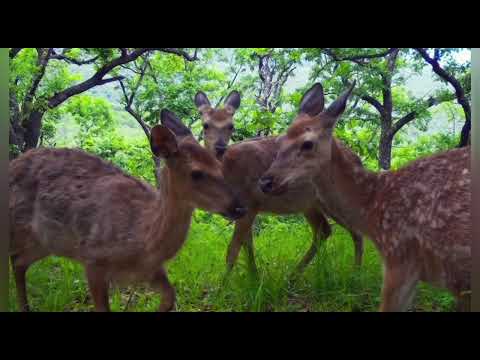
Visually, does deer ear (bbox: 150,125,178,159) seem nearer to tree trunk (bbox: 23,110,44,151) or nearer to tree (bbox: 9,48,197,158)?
tree (bbox: 9,48,197,158)

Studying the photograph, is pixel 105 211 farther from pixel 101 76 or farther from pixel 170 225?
pixel 101 76

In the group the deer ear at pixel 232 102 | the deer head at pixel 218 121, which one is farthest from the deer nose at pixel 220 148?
the deer ear at pixel 232 102

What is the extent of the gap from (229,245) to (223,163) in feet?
2.51

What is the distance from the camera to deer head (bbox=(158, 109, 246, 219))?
12.2ft

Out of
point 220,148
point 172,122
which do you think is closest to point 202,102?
point 220,148

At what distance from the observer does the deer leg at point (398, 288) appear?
372 cm

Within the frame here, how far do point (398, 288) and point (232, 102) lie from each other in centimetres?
205

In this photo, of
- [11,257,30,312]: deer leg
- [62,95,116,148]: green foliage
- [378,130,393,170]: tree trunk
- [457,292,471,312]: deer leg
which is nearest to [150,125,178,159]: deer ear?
[62,95,116,148]: green foliage

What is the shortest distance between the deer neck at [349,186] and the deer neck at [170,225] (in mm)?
947

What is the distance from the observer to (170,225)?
152 inches

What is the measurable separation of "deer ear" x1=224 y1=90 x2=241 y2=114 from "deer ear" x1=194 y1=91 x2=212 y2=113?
0.16m
